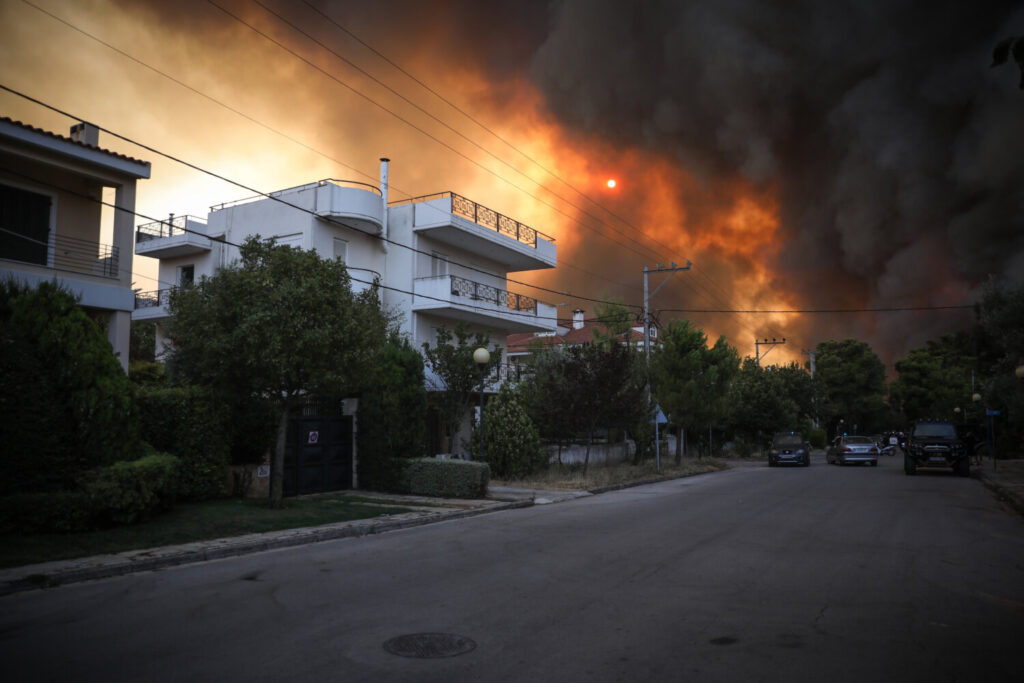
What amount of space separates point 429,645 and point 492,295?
2699 centimetres

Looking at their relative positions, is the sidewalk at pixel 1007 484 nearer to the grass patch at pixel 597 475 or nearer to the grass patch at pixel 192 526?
the grass patch at pixel 597 475

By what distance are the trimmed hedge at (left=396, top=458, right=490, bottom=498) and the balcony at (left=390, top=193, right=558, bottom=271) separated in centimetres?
1273

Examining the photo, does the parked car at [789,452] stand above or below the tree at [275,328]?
below

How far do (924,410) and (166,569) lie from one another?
83959 millimetres

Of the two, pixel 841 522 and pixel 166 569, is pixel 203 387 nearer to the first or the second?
pixel 166 569

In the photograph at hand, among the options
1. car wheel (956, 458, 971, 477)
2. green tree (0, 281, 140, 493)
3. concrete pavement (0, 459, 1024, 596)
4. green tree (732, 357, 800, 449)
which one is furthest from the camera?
green tree (732, 357, 800, 449)

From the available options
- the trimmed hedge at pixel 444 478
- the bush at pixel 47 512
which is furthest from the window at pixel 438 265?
the bush at pixel 47 512

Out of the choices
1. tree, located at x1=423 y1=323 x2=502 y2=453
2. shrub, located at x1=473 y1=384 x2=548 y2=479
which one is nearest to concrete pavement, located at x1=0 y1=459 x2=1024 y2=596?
shrub, located at x1=473 y1=384 x2=548 y2=479

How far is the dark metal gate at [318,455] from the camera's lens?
17000 mm

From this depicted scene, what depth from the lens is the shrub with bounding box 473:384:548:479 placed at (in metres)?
22.3

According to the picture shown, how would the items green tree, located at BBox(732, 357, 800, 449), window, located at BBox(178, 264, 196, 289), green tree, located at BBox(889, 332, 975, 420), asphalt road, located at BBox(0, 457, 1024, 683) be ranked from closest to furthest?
asphalt road, located at BBox(0, 457, 1024, 683), window, located at BBox(178, 264, 196, 289), green tree, located at BBox(732, 357, 800, 449), green tree, located at BBox(889, 332, 975, 420)

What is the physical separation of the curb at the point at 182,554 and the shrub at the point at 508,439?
8505 millimetres

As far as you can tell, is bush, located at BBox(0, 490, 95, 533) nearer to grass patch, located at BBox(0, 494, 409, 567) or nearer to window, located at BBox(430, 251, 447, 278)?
grass patch, located at BBox(0, 494, 409, 567)

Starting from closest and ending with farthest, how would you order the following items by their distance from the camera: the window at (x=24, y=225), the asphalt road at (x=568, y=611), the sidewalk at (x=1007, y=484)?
the asphalt road at (x=568, y=611) → the sidewalk at (x=1007, y=484) → the window at (x=24, y=225)
